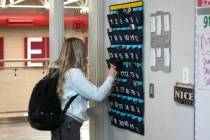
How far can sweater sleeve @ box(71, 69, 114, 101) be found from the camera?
11.9 feet

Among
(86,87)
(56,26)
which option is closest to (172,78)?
(86,87)

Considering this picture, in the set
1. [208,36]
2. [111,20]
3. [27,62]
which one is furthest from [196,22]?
[27,62]

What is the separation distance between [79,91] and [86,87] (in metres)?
0.07

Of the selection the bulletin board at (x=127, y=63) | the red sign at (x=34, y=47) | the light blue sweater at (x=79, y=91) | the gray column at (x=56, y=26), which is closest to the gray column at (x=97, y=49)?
the bulletin board at (x=127, y=63)

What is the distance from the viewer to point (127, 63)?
12.5 ft

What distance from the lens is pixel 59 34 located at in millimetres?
4289

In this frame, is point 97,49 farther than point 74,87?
Yes

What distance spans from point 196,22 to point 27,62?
5.91m

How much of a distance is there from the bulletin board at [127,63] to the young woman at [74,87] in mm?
194

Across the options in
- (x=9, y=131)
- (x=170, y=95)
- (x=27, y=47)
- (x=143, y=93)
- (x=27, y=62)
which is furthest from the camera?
(x=27, y=47)

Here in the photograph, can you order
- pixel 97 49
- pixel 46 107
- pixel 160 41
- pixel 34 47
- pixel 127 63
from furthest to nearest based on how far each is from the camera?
pixel 34 47 < pixel 97 49 < pixel 127 63 < pixel 46 107 < pixel 160 41

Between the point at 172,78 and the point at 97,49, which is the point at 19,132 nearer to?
the point at 97,49

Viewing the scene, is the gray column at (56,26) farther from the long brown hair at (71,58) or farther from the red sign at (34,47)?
the red sign at (34,47)

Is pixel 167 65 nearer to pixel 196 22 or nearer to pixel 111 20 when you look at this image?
pixel 196 22
